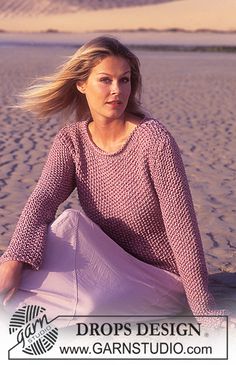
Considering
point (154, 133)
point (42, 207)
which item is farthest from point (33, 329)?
point (154, 133)

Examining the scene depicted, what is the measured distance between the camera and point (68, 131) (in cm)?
390

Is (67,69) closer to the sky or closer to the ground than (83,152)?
closer to the sky

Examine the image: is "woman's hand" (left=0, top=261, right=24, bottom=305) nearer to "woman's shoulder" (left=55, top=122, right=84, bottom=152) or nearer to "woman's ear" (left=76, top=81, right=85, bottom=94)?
"woman's shoulder" (left=55, top=122, right=84, bottom=152)

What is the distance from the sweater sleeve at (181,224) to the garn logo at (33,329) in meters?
0.57

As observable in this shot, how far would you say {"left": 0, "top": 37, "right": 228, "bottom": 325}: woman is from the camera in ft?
11.7

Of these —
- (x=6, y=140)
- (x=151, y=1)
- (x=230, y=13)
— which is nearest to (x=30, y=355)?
(x=6, y=140)

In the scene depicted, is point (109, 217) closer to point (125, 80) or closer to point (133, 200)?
point (133, 200)

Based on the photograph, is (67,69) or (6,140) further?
(6,140)

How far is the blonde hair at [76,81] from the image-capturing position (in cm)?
367

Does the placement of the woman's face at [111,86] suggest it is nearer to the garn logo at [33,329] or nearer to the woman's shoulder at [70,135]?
the woman's shoulder at [70,135]

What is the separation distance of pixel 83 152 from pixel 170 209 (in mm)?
495

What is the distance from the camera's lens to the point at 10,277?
3514 mm

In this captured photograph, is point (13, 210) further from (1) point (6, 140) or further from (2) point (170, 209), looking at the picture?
(1) point (6, 140)

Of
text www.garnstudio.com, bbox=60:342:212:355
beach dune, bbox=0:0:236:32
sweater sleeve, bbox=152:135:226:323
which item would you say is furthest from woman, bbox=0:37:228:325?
beach dune, bbox=0:0:236:32
